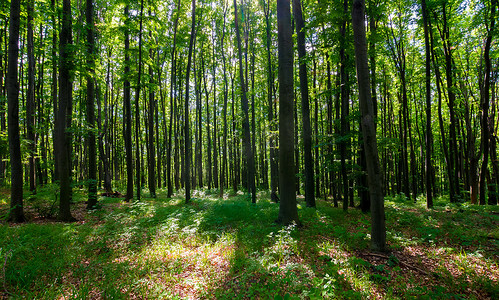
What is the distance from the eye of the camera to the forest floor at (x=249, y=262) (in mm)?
3627

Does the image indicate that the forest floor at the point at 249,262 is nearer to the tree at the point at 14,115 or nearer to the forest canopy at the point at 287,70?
the tree at the point at 14,115

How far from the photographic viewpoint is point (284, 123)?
6.71m

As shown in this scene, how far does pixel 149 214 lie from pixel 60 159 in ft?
12.6

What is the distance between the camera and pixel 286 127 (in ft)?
22.0

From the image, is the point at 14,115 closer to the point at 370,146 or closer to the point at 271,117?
the point at 370,146

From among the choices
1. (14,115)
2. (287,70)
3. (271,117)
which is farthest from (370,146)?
(271,117)

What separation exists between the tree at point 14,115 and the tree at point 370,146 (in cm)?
1060

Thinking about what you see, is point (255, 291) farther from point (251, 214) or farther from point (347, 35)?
point (347, 35)

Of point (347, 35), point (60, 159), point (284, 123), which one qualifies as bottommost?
point (60, 159)

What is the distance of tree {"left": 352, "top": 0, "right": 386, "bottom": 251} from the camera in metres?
4.95

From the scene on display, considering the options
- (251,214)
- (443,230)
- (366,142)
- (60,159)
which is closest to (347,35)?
(366,142)

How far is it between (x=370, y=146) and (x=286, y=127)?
249 centimetres

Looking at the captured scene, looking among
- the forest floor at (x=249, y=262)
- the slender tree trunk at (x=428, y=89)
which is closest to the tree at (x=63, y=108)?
the forest floor at (x=249, y=262)

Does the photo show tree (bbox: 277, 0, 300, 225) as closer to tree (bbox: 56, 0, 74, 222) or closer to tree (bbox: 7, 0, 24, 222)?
tree (bbox: 56, 0, 74, 222)
